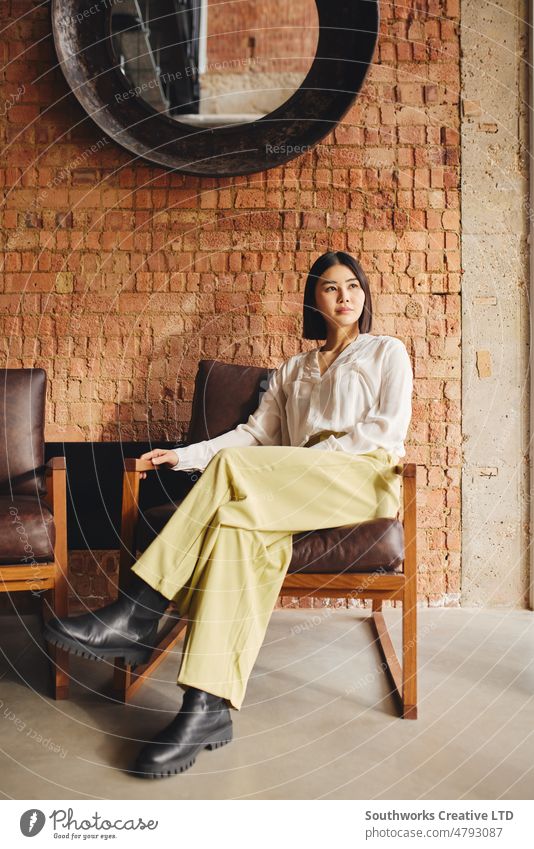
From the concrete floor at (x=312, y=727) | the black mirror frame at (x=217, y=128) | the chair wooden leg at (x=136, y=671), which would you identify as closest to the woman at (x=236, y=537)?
the concrete floor at (x=312, y=727)

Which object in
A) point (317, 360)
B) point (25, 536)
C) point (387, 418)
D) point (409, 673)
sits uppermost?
point (317, 360)

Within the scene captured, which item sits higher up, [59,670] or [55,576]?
[55,576]

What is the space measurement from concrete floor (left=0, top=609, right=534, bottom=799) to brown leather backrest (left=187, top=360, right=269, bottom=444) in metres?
0.78

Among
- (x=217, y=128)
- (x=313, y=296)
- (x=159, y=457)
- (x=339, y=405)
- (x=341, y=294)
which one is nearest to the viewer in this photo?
(x=159, y=457)

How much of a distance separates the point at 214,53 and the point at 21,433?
1732 mm

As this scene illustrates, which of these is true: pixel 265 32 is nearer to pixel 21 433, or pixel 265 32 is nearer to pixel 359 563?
pixel 21 433

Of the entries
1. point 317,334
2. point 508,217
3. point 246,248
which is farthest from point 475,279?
point 246,248

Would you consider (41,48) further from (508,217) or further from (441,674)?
(441,674)

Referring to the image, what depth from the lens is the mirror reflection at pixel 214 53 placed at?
2.80m

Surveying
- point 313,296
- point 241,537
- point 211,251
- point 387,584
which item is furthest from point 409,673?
point 211,251

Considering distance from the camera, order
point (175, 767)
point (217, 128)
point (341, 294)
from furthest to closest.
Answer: point (217, 128) → point (341, 294) → point (175, 767)

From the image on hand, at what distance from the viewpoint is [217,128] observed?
9.21 ft

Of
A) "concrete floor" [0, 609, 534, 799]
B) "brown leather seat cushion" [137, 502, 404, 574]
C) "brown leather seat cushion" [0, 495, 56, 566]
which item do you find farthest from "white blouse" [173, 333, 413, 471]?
"concrete floor" [0, 609, 534, 799]

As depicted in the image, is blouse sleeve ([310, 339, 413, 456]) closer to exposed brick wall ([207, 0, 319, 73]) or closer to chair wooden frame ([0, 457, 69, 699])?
chair wooden frame ([0, 457, 69, 699])
